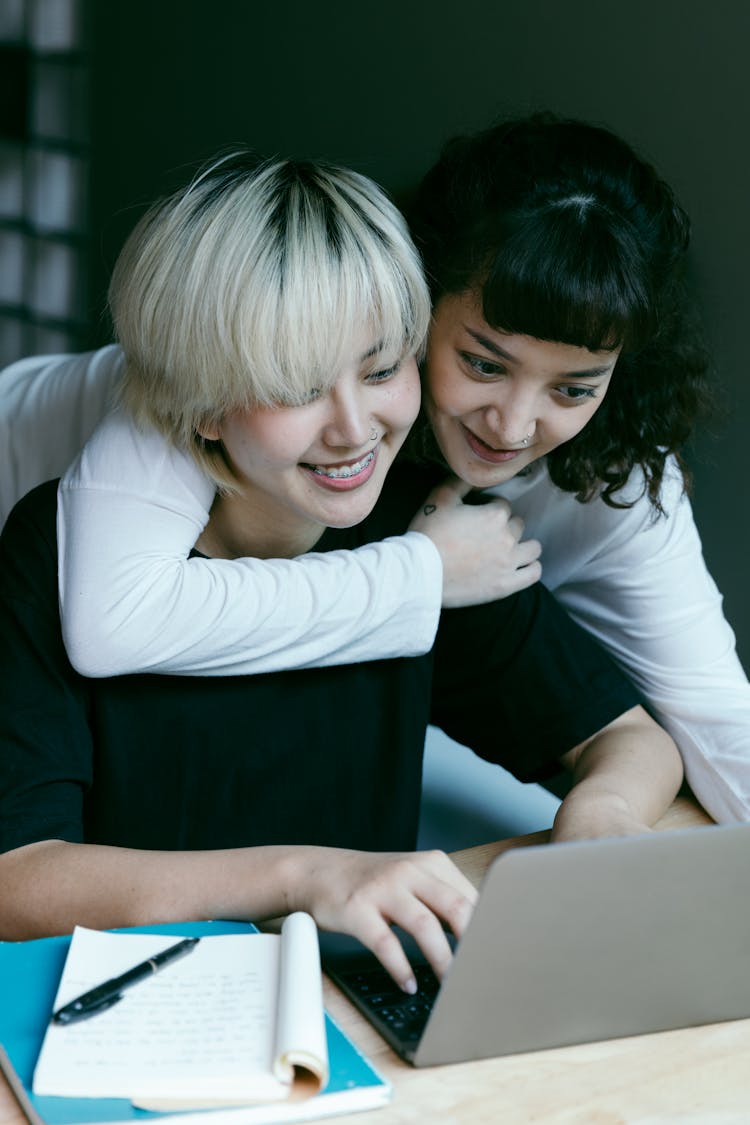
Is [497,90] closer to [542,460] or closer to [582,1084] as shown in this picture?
[542,460]

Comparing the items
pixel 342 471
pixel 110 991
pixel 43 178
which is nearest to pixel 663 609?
pixel 342 471

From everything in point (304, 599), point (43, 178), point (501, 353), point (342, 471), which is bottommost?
point (43, 178)

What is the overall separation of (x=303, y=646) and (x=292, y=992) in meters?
0.46

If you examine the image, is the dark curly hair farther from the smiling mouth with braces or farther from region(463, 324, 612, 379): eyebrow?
the smiling mouth with braces

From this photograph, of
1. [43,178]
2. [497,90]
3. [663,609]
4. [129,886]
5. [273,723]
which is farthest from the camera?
[43,178]

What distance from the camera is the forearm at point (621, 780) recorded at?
132 centimetres

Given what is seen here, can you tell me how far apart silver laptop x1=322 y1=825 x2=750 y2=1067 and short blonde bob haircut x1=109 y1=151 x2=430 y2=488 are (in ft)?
1.88

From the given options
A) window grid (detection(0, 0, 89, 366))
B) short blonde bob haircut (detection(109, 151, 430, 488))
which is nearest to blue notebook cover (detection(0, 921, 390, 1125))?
short blonde bob haircut (detection(109, 151, 430, 488))

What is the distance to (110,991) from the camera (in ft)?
3.08

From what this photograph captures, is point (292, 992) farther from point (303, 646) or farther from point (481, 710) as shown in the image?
point (481, 710)

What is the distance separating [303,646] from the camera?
1.33 metres

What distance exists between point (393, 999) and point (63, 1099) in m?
0.27

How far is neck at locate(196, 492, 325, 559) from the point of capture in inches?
56.9

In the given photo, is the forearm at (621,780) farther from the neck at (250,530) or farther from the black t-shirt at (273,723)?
the neck at (250,530)
